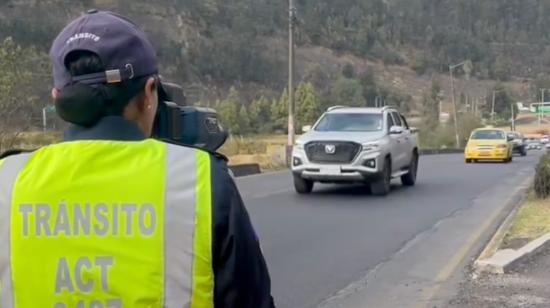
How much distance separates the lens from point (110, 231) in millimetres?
1830

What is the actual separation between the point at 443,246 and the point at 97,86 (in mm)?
8927

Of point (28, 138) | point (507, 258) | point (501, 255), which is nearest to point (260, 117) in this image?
point (28, 138)

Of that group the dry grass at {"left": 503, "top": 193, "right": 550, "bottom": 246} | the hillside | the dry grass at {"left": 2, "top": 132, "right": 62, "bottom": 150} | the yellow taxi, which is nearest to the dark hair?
the dry grass at {"left": 503, "top": 193, "right": 550, "bottom": 246}

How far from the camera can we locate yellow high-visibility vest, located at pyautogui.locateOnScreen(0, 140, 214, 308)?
182 cm

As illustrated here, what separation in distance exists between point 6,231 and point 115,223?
246 mm

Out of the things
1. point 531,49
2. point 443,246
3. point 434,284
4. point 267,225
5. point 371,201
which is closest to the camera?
point 434,284

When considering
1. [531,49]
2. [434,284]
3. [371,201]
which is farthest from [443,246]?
[531,49]

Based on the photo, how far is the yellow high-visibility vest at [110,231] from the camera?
1.82 m

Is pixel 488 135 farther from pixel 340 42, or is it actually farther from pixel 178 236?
pixel 340 42

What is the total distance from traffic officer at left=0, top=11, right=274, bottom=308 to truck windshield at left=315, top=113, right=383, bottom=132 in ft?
50.3

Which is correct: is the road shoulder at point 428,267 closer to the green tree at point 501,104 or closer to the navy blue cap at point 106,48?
the navy blue cap at point 106,48

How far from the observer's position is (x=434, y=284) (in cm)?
798

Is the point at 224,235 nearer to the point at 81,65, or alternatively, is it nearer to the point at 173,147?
the point at 173,147

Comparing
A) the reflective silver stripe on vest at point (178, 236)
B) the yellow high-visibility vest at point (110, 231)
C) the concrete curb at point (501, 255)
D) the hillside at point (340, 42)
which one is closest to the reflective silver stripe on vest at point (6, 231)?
the yellow high-visibility vest at point (110, 231)
